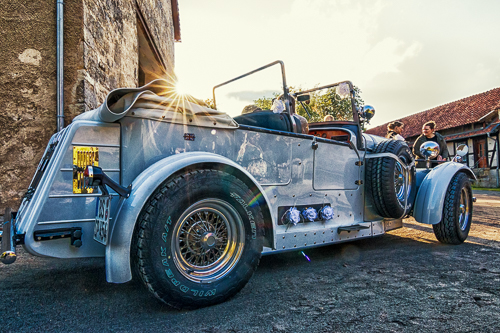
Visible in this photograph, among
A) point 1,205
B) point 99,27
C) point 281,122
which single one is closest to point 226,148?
point 281,122

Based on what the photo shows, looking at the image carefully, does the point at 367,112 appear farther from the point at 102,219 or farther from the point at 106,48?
the point at 106,48

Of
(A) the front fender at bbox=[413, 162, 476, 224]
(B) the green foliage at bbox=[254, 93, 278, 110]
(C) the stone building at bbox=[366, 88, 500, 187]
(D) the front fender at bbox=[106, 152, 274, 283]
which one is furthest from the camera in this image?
(C) the stone building at bbox=[366, 88, 500, 187]

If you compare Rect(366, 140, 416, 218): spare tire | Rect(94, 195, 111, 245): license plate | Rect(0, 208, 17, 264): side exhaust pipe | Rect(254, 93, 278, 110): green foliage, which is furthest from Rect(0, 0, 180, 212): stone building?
Rect(366, 140, 416, 218): spare tire

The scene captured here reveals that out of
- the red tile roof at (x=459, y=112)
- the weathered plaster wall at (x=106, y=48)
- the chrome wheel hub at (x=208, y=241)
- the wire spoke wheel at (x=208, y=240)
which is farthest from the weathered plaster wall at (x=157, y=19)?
the red tile roof at (x=459, y=112)

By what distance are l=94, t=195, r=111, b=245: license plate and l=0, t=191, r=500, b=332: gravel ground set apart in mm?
455

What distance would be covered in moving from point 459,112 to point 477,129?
3.01 m

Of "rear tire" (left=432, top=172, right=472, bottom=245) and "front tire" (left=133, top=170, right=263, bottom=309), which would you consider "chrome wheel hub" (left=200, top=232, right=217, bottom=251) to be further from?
"rear tire" (left=432, top=172, right=472, bottom=245)

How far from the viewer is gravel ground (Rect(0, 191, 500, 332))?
6.09ft

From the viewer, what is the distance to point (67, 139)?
2.06 metres

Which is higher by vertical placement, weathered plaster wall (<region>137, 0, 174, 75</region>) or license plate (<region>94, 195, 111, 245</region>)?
weathered plaster wall (<region>137, 0, 174, 75</region>)

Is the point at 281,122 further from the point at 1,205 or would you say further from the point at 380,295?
the point at 1,205

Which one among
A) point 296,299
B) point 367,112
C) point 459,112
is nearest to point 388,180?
point 367,112

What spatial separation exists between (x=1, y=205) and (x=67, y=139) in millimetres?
2855

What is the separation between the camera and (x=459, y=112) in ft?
89.0
